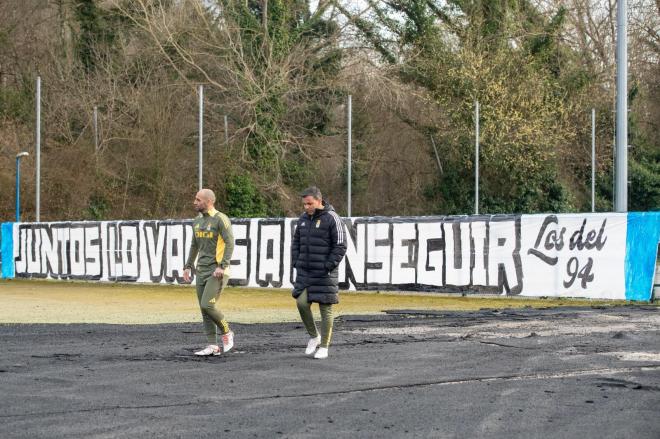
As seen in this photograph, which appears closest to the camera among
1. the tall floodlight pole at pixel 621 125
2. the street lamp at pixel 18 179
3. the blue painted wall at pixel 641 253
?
the blue painted wall at pixel 641 253

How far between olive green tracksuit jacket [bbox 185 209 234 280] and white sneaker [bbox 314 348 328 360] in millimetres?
1441

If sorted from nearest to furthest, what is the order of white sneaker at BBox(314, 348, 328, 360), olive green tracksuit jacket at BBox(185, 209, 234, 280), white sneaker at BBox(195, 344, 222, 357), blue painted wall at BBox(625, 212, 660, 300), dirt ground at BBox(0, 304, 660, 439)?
dirt ground at BBox(0, 304, 660, 439) → white sneaker at BBox(314, 348, 328, 360) → white sneaker at BBox(195, 344, 222, 357) → olive green tracksuit jacket at BBox(185, 209, 234, 280) → blue painted wall at BBox(625, 212, 660, 300)

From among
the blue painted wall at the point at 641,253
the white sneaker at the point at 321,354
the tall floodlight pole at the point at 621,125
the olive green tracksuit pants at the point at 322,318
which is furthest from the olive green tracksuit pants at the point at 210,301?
the tall floodlight pole at the point at 621,125

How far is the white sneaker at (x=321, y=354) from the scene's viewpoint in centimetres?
1286

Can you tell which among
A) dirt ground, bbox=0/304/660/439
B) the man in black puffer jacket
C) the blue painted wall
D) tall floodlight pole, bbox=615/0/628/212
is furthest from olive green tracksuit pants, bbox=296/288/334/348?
tall floodlight pole, bbox=615/0/628/212

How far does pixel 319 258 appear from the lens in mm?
13078

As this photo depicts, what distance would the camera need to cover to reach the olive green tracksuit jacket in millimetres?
13328

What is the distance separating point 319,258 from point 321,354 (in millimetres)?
1071

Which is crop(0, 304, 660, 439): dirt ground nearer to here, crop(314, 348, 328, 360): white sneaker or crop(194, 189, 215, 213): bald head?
crop(314, 348, 328, 360): white sneaker

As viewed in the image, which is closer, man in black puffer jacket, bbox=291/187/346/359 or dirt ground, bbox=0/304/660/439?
dirt ground, bbox=0/304/660/439

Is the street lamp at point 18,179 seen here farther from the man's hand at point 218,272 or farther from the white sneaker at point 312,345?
the white sneaker at point 312,345

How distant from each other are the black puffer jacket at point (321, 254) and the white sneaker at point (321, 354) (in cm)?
54

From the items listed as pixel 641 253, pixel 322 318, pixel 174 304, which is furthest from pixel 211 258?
pixel 641 253

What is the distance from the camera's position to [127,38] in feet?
178
